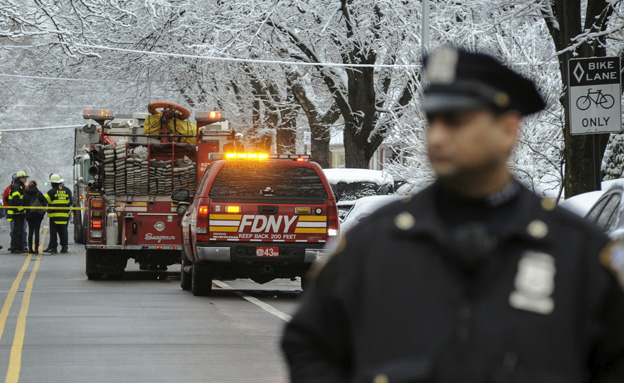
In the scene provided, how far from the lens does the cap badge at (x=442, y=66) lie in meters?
2.45

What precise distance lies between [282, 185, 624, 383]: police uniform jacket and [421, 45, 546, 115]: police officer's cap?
0.19m

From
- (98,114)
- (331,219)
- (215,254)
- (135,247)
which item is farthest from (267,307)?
(98,114)

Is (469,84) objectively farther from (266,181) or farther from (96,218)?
(96,218)

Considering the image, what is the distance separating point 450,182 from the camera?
7.97 feet

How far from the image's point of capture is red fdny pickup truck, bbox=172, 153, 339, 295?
51.6 feet

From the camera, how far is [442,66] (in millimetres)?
2471

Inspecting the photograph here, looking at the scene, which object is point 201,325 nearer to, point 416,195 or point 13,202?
point 416,195

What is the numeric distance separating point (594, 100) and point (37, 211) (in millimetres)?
19250

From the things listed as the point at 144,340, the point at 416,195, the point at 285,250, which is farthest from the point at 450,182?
the point at 285,250

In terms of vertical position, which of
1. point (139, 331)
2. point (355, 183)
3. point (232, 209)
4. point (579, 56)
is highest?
point (579, 56)

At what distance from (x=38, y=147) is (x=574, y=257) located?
261 feet

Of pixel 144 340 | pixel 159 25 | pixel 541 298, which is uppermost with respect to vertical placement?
pixel 159 25

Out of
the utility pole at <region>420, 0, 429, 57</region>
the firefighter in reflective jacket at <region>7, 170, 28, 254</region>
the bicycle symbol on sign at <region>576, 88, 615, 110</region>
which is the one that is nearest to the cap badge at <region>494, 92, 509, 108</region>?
the bicycle symbol on sign at <region>576, 88, 615, 110</region>

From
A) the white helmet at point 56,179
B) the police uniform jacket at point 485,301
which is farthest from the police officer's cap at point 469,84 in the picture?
the white helmet at point 56,179
